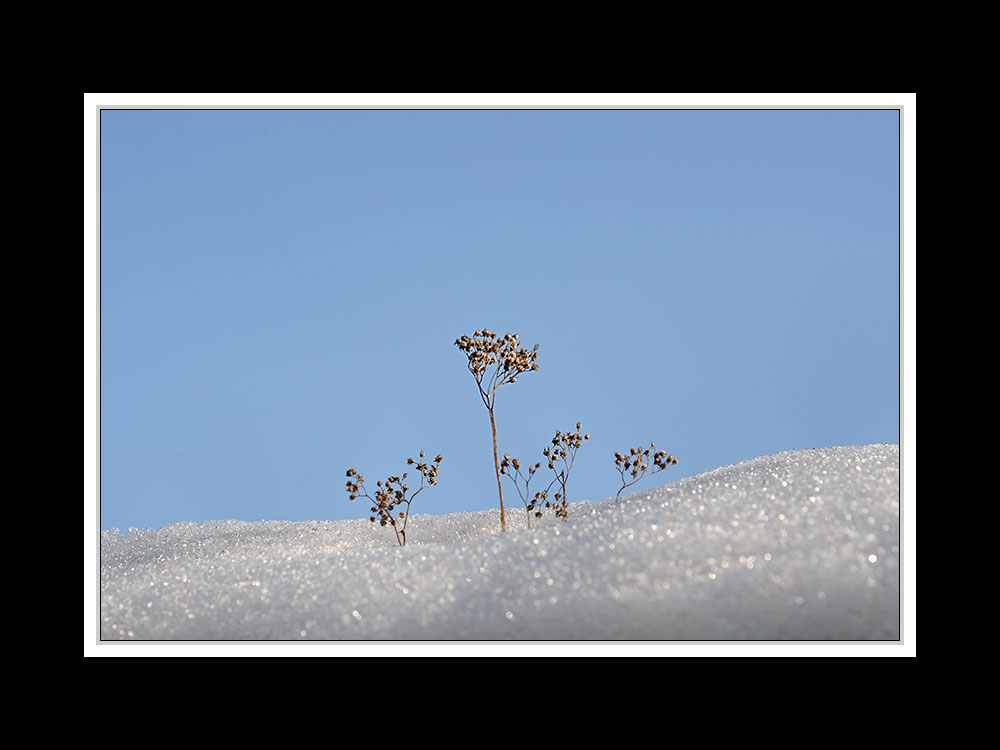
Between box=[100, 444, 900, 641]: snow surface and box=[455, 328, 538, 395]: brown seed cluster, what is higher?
box=[455, 328, 538, 395]: brown seed cluster

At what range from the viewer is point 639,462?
2.22 m

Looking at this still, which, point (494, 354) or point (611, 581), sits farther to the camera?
point (494, 354)

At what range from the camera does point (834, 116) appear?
5.91 ft

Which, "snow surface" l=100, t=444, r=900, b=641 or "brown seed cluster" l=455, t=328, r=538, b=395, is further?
"brown seed cluster" l=455, t=328, r=538, b=395

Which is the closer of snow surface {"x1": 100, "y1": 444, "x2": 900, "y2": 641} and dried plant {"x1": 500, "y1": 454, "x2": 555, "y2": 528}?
snow surface {"x1": 100, "y1": 444, "x2": 900, "y2": 641}

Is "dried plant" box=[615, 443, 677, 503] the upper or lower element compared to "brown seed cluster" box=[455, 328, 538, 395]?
lower

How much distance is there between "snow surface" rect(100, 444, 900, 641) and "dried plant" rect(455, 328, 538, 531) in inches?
19.4

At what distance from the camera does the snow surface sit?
4.66 feet

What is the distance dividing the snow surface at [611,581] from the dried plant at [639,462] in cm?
20

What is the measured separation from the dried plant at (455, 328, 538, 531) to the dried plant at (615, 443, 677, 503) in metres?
0.40

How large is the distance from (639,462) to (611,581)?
2.58 feet

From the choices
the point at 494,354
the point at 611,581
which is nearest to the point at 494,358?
the point at 494,354

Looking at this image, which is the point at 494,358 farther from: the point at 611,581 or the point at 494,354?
the point at 611,581

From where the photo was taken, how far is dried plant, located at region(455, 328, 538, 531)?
221 cm
